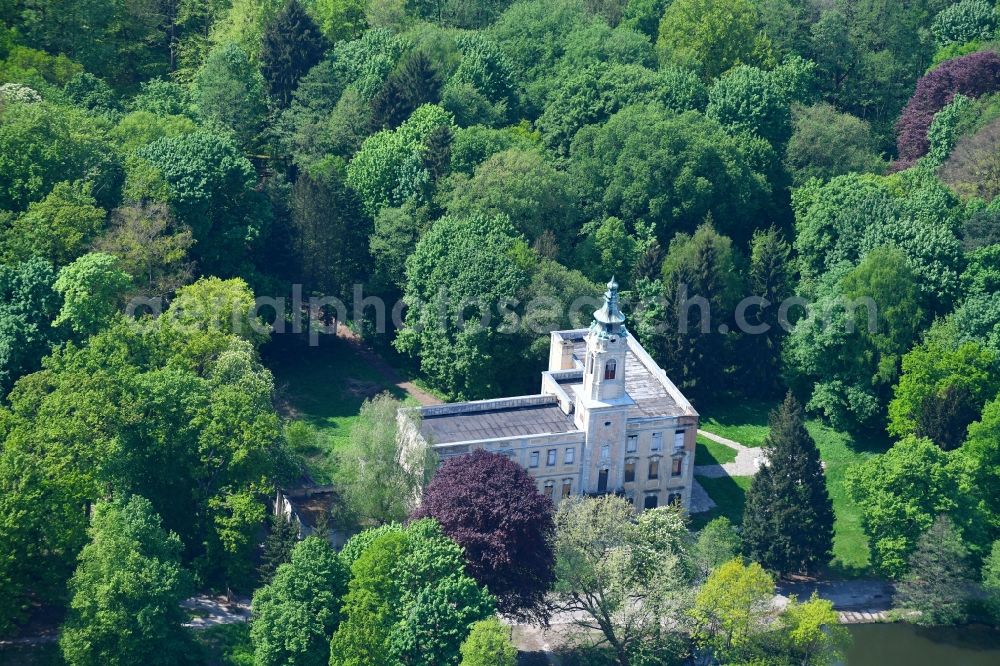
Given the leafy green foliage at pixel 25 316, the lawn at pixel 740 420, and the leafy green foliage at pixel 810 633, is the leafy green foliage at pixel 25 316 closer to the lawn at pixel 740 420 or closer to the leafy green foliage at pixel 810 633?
the lawn at pixel 740 420

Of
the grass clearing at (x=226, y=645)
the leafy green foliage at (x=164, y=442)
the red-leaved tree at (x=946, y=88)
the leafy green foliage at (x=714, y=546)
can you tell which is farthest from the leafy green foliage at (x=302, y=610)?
the red-leaved tree at (x=946, y=88)

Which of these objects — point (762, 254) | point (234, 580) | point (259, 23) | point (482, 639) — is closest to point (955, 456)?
point (762, 254)

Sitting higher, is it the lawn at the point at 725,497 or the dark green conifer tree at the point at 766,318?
the dark green conifer tree at the point at 766,318

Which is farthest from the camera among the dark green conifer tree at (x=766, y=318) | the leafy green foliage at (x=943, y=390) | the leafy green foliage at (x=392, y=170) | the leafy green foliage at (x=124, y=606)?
the leafy green foliage at (x=392, y=170)

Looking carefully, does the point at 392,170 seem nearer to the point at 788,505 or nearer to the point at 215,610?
the point at 215,610

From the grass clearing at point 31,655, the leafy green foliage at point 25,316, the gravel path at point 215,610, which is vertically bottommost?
the grass clearing at point 31,655

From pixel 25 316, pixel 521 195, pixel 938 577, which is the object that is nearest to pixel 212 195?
pixel 25 316
